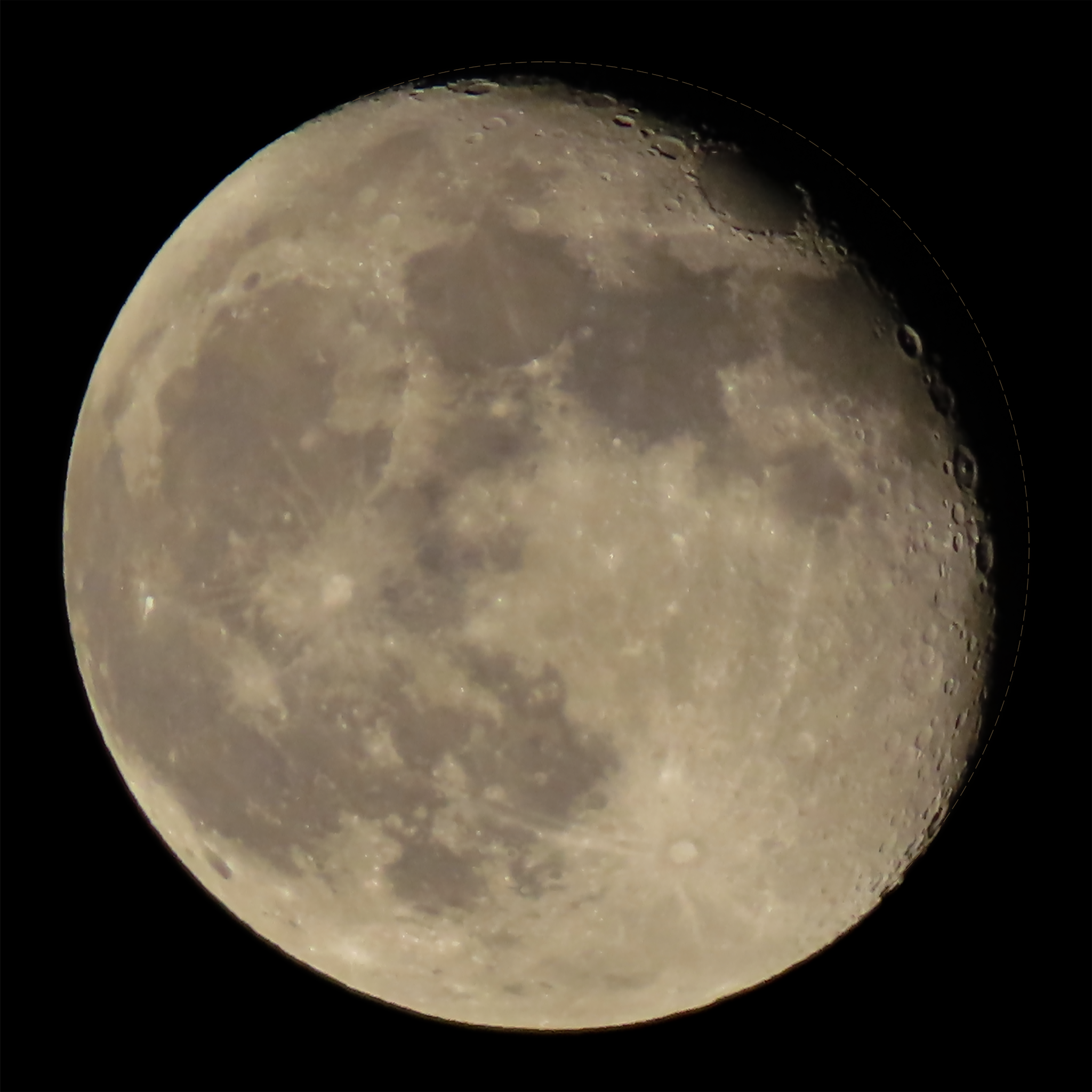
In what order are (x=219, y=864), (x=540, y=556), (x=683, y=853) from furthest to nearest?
1. (x=219, y=864)
2. (x=683, y=853)
3. (x=540, y=556)

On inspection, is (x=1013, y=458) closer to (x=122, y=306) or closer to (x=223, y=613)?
(x=223, y=613)

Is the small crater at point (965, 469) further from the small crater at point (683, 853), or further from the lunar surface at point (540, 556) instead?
the small crater at point (683, 853)

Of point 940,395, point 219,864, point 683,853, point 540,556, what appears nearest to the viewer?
point 540,556

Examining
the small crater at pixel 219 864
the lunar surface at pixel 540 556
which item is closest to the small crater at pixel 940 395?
the lunar surface at pixel 540 556

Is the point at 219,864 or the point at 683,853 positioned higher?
the point at 683,853

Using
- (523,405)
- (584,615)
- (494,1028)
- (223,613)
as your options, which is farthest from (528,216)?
(494,1028)

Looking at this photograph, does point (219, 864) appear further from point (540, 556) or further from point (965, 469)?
point (965, 469)

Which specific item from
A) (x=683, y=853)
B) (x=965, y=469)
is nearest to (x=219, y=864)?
(x=683, y=853)

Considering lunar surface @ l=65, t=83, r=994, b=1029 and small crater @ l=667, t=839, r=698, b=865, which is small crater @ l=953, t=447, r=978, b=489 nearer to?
lunar surface @ l=65, t=83, r=994, b=1029

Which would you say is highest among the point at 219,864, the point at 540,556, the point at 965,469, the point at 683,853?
the point at 965,469
